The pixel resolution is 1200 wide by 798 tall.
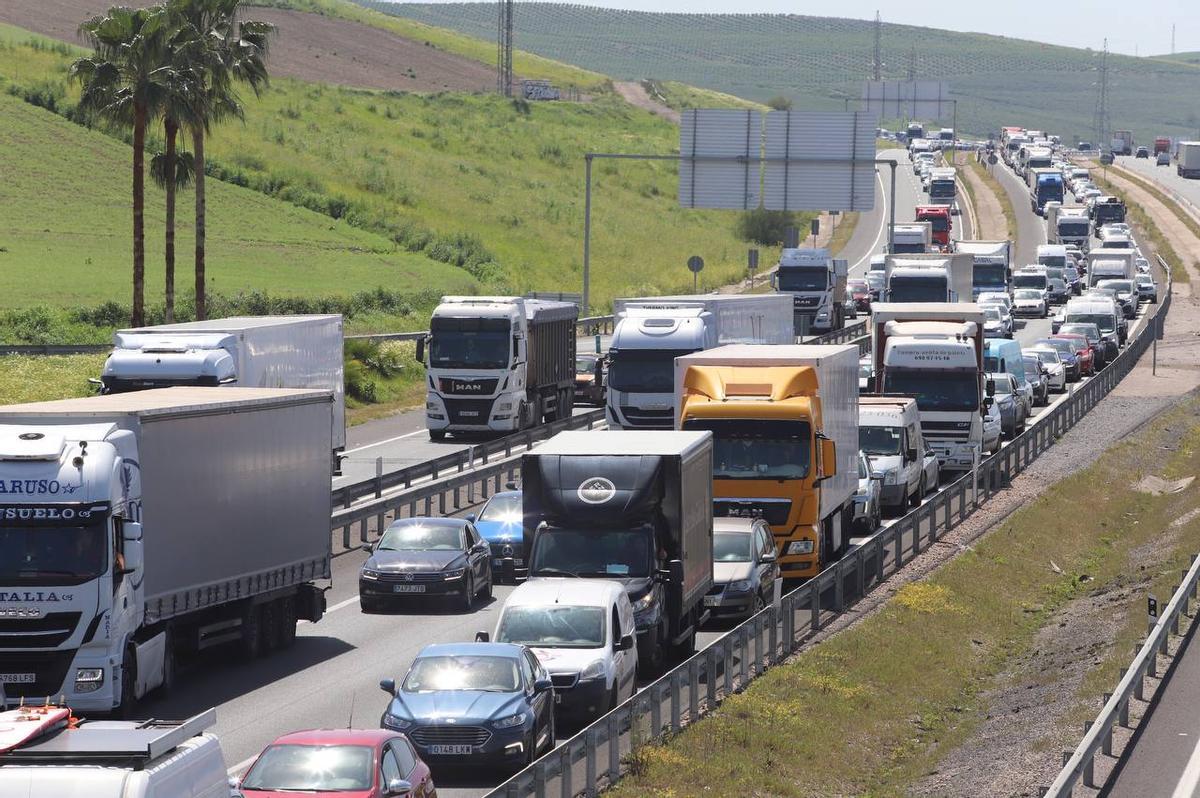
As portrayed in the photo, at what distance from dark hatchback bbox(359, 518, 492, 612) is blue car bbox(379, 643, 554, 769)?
9.41 metres

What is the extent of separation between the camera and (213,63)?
2212 inches

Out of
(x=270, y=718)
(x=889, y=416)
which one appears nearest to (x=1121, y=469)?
(x=889, y=416)

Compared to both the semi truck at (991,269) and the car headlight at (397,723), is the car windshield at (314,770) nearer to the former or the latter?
the car headlight at (397,723)

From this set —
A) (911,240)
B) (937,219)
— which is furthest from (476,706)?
(937,219)

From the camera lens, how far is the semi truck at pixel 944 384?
43750mm

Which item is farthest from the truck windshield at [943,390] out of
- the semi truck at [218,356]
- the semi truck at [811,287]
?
the semi truck at [811,287]

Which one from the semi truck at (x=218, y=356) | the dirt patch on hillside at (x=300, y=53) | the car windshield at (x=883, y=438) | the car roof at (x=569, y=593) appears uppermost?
the dirt patch on hillside at (x=300, y=53)

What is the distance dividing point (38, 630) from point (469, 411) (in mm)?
28774

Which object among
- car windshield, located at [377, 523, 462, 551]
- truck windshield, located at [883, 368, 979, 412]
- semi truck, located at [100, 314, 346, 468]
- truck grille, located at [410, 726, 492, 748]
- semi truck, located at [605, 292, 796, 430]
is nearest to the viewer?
truck grille, located at [410, 726, 492, 748]

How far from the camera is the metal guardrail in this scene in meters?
16.3

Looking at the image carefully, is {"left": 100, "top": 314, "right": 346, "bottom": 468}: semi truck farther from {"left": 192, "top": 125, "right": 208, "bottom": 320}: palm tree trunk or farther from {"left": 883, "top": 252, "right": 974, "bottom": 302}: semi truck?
{"left": 883, "top": 252, "right": 974, "bottom": 302}: semi truck

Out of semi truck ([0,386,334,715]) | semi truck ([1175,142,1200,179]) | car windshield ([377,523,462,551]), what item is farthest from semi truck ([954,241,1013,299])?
semi truck ([1175,142,1200,179])

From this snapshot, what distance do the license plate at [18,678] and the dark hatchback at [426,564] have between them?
9.10 meters

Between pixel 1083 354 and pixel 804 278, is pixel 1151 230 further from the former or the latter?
pixel 1083 354
